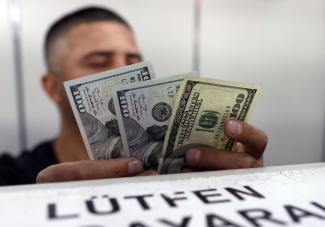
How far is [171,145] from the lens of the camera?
0.64 meters

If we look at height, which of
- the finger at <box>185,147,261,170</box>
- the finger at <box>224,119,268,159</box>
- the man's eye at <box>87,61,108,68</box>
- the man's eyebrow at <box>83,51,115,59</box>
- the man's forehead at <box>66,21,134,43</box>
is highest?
the man's forehead at <box>66,21,134,43</box>

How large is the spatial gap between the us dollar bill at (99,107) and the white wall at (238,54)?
128 cm

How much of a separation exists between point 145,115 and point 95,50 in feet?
2.72

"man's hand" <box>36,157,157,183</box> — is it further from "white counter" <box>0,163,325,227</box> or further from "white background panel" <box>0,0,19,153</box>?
"white background panel" <box>0,0,19,153</box>

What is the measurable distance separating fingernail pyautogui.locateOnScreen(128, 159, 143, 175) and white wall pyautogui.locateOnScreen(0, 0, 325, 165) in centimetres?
140

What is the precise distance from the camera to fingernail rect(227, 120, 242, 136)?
615 millimetres

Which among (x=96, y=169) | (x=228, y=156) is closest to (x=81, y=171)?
(x=96, y=169)

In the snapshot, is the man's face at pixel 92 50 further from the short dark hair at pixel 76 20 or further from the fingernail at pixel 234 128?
the fingernail at pixel 234 128

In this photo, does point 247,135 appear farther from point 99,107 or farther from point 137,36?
point 137,36

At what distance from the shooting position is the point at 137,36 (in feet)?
6.36

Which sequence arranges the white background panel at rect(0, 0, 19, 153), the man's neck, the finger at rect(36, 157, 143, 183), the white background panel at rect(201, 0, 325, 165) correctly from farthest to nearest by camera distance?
the white background panel at rect(201, 0, 325, 165) < the white background panel at rect(0, 0, 19, 153) < the man's neck < the finger at rect(36, 157, 143, 183)

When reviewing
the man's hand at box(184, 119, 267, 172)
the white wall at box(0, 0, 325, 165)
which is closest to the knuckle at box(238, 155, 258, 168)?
the man's hand at box(184, 119, 267, 172)

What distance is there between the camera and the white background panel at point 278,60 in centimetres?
208

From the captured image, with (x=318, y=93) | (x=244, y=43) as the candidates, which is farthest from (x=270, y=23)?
(x=318, y=93)
